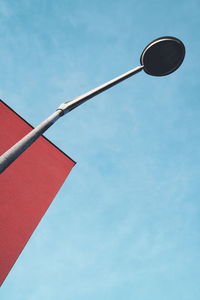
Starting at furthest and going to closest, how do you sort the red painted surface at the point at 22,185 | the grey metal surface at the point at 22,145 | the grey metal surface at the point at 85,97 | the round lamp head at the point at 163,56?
the red painted surface at the point at 22,185 → the round lamp head at the point at 163,56 → the grey metal surface at the point at 85,97 → the grey metal surface at the point at 22,145

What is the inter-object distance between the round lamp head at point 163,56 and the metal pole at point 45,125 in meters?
0.20

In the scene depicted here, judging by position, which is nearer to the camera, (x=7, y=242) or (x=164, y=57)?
(x=164, y=57)

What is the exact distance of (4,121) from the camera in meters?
6.88

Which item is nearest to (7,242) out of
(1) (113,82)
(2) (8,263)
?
(2) (8,263)

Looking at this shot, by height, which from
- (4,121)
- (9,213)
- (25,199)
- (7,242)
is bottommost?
(7,242)

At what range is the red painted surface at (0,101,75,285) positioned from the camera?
217 inches

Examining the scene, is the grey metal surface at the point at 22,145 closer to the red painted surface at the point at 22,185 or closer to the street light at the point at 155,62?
the street light at the point at 155,62

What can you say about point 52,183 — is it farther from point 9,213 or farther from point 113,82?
point 113,82

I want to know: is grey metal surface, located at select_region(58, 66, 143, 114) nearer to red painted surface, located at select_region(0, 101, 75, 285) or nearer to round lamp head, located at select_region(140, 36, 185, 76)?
round lamp head, located at select_region(140, 36, 185, 76)

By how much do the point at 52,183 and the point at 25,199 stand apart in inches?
42.5

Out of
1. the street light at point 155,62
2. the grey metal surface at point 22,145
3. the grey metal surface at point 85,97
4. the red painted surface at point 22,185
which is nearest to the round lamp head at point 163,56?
the street light at point 155,62

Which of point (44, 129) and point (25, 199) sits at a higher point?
point (25, 199)

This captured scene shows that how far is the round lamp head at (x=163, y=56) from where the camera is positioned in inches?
159

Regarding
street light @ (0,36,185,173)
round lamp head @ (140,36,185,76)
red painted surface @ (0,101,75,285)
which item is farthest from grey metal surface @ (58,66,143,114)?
red painted surface @ (0,101,75,285)
